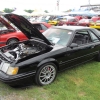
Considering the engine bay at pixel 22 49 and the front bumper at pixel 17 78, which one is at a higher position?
the engine bay at pixel 22 49

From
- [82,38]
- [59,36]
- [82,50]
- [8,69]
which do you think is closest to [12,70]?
[8,69]

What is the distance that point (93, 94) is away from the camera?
10.5 feet

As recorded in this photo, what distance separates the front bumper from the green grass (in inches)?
10.4

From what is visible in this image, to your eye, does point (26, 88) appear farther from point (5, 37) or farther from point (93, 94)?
point (5, 37)

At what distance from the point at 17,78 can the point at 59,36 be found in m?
1.81

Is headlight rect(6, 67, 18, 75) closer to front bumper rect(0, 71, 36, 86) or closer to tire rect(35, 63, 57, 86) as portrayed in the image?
front bumper rect(0, 71, 36, 86)

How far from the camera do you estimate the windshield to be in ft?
13.2

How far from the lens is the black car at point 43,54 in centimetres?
311

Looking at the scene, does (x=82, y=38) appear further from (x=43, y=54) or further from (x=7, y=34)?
(x=7, y=34)

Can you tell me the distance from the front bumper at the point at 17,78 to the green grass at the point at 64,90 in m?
0.26

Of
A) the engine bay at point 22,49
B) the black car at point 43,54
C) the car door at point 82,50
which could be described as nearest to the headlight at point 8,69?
the black car at point 43,54

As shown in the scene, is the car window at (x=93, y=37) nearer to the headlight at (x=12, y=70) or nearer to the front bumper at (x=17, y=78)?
the front bumper at (x=17, y=78)

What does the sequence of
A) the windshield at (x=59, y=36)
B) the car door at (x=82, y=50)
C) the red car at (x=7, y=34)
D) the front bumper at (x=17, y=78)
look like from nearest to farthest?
the front bumper at (x=17, y=78) < the car door at (x=82, y=50) < the windshield at (x=59, y=36) < the red car at (x=7, y=34)

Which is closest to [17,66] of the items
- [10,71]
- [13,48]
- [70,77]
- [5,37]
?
[10,71]
